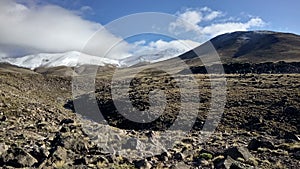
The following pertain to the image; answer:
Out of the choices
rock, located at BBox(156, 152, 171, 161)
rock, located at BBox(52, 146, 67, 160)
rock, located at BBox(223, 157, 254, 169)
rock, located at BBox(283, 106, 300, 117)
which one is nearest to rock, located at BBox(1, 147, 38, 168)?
rock, located at BBox(52, 146, 67, 160)

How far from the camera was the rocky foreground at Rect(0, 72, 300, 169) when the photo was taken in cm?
1437

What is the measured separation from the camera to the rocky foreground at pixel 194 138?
14.4 meters

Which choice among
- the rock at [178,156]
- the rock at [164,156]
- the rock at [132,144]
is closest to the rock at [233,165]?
the rock at [178,156]

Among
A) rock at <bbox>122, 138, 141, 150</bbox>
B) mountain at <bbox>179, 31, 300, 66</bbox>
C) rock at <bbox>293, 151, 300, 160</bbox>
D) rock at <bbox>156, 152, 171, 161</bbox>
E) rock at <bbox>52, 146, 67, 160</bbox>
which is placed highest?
mountain at <bbox>179, 31, 300, 66</bbox>

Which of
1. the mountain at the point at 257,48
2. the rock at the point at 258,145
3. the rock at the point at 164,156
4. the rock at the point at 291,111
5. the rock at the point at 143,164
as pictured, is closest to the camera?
the rock at the point at 143,164

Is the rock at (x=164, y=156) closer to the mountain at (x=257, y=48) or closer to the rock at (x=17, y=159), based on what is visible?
the rock at (x=17, y=159)

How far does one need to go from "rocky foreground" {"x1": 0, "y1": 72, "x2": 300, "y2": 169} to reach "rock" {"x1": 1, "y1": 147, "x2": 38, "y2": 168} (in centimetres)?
4

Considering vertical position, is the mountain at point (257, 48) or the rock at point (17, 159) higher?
the mountain at point (257, 48)

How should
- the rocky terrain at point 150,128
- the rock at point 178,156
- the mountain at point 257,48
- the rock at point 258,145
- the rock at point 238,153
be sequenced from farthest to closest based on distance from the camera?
the mountain at point 257,48 < the rock at point 258,145 < the rock at point 178,156 < the rock at point 238,153 < the rocky terrain at point 150,128

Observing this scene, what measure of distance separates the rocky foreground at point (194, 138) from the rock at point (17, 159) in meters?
0.04

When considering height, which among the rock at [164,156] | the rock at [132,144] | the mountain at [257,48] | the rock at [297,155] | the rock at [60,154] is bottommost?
the rock at [297,155]

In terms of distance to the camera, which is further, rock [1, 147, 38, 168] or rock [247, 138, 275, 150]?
rock [247, 138, 275, 150]

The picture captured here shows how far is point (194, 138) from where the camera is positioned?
77.4 feet

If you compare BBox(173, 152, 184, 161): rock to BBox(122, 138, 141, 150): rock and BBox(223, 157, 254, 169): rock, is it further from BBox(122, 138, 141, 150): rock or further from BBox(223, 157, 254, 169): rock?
BBox(223, 157, 254, 169): rock
